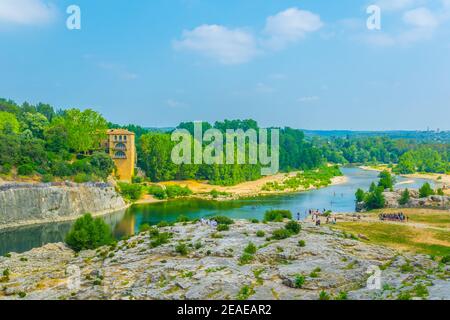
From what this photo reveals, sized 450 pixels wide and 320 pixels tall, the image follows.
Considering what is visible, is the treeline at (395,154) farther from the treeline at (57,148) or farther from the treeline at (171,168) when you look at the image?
the treeline at (57,148)

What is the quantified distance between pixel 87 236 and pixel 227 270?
58.0ft

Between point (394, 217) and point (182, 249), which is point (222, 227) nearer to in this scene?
point (182, 249)

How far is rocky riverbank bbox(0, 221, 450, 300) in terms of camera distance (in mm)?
24203

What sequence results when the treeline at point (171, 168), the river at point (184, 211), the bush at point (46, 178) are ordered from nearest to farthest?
the river at point (184, 211) → the bush at point (46, 178) → the treeline at point (171, 168)

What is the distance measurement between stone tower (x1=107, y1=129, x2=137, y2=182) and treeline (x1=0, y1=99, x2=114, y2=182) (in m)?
1.97

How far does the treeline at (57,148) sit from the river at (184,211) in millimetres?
12255

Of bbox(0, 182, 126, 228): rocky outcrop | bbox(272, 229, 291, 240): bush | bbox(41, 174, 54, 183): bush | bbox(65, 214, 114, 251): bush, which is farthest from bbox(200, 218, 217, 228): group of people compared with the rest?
bbox(41, 174, 54, 183): bush

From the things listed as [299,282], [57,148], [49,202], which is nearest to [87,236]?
[299,282]

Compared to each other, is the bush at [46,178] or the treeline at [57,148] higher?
the treeline at [57,148]

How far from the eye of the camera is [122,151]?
90.0 m

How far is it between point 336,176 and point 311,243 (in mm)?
93500

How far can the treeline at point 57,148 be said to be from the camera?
6906cm

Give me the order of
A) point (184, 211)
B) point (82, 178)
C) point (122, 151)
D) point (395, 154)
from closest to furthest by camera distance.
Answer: point (184, 211)
point (82, 178)
point (122, 151)
point (395, 154)

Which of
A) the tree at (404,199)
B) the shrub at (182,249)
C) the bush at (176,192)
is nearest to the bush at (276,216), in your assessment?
the shrub at (182,249)
